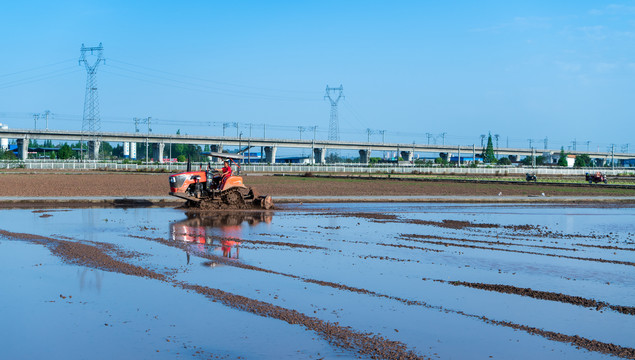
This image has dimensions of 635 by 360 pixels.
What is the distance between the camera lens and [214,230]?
68.7ft

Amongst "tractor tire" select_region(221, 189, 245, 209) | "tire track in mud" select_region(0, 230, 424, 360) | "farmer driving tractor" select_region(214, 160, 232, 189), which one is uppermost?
"farmer driving tractor" select_region(214, 160, 232, 189)

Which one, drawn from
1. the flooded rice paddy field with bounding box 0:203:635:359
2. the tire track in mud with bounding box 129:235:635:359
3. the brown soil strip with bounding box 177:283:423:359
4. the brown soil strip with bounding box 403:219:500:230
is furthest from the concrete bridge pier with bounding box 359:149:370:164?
the brown soil strip with bounding box 177:283:423:359

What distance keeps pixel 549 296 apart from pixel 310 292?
13.5 feet

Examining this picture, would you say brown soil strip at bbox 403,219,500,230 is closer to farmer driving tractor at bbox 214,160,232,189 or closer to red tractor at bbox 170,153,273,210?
red tractor at bbox 170,153,273,210

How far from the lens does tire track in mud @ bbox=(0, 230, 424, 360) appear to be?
28.5 ft

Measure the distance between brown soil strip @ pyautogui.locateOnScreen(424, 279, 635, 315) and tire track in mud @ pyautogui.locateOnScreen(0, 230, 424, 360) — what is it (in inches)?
154

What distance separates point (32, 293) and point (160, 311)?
2.58m

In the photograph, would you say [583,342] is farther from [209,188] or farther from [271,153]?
[271,153]

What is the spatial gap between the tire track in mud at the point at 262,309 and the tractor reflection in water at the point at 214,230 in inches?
70.8

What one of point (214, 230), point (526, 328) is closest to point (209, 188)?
point (214, 230)

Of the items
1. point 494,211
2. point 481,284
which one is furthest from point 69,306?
point 494,211

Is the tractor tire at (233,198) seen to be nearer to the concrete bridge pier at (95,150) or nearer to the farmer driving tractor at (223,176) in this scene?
the farmer driving tractor at (223,176)

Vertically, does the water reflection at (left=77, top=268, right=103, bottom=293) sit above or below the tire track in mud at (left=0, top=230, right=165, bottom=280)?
below

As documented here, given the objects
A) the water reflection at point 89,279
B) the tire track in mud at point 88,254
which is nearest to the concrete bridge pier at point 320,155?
the tire track in mud at point 88,254
